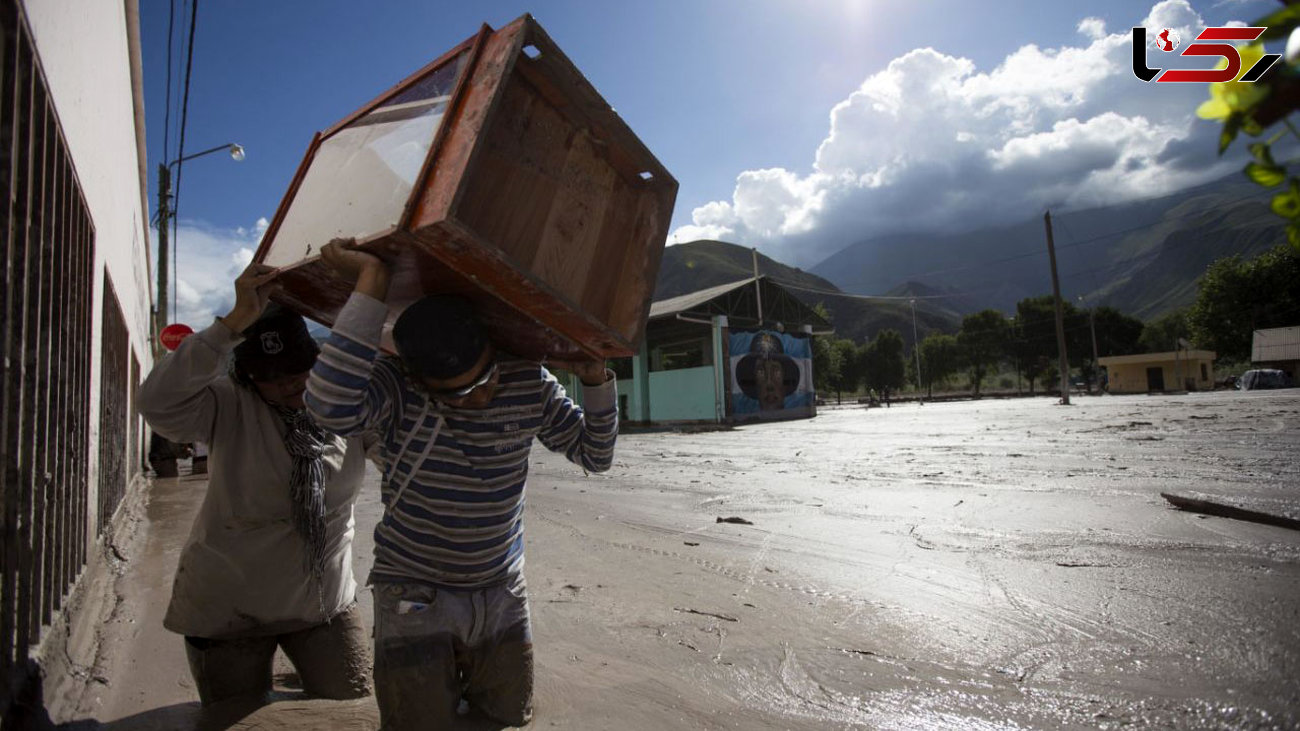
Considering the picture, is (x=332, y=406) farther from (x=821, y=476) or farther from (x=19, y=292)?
(x=821, y=476)

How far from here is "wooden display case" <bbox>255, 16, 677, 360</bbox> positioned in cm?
175

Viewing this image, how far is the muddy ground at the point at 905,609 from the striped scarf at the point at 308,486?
0.52m

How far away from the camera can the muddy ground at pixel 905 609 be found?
244 cm

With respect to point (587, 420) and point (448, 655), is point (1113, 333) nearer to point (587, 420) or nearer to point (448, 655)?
point (587, 420)

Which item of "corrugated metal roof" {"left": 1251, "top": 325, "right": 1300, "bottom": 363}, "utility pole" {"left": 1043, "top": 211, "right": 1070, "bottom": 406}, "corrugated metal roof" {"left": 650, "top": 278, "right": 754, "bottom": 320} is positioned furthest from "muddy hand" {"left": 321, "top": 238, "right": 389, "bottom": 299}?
"corrugated metal roof" {"left": 1251, "top": 325, "right": 1300, "bottom": 363}

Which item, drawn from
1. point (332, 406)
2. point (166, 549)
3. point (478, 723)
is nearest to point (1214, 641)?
point (478, 723)

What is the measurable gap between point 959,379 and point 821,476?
72.4 m

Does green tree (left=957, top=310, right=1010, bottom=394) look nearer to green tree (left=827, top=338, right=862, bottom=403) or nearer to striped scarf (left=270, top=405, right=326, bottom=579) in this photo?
green tree (left=827, top=338, right=862, bottom=403)

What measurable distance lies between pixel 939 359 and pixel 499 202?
75.2 m

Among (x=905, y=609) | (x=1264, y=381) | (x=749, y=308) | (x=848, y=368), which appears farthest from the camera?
(x=848, y=368)

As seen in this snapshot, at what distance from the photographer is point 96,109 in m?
4.31

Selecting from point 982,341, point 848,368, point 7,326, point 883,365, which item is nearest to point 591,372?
point 7,326

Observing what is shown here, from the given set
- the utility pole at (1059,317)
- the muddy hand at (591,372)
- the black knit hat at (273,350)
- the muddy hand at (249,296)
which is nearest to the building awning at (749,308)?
the utility pole at (1059,317)

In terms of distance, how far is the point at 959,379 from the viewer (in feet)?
240
